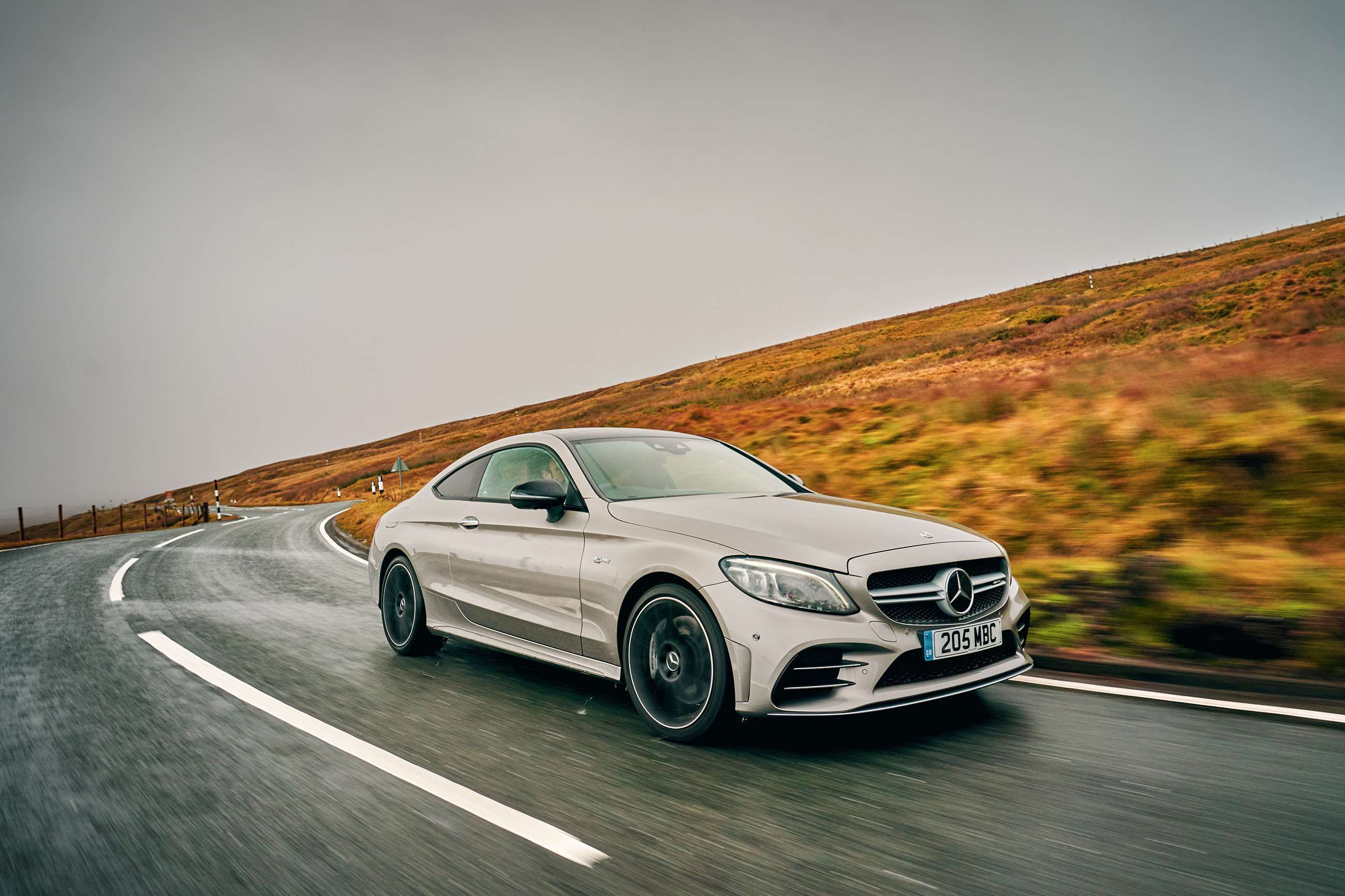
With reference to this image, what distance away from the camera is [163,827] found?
304cm

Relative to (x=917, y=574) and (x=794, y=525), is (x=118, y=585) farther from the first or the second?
(x=917, y=574)

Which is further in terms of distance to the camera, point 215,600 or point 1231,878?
point 215,600

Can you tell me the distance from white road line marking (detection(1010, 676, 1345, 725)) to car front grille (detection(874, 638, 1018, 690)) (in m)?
0.52

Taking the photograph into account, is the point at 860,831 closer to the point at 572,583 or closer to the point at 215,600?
the point at 572,583

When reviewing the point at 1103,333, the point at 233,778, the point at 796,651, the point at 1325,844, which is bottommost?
the point at 1325,844

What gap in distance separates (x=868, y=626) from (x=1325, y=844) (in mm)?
1569

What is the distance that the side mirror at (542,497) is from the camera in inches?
180

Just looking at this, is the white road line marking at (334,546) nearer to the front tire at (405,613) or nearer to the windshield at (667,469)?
the front tire at (405,613)

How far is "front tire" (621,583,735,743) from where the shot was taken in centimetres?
372

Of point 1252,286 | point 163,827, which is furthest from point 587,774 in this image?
point 1252,286

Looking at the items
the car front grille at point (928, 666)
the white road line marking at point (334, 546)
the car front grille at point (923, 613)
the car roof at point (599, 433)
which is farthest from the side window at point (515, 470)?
the white road line marking at point (334, 546)

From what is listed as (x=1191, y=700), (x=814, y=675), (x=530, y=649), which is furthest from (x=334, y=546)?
(x=1191, y=700)

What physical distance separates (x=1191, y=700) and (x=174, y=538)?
73.5ft

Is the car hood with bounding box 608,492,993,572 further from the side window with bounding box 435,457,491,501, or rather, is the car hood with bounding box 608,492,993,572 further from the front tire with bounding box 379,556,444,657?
the front tire with bounding box 379,556,444,657
